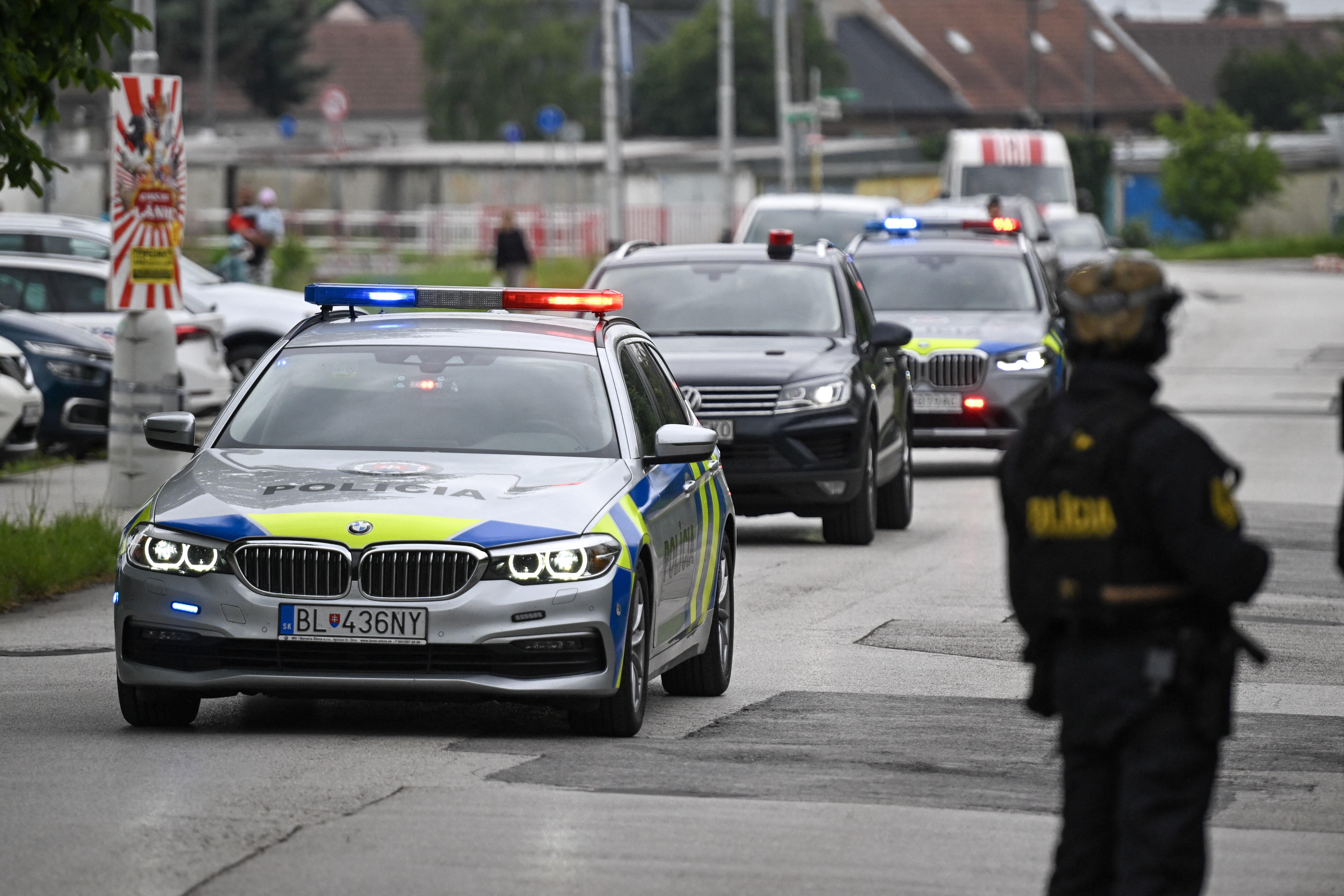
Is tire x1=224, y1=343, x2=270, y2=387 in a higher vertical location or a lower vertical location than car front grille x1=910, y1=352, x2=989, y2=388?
lower

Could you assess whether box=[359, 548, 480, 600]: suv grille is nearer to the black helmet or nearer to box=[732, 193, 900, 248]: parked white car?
the black helmet

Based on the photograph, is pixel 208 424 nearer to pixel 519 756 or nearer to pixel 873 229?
pixel 873 229

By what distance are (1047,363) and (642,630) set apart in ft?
38.5

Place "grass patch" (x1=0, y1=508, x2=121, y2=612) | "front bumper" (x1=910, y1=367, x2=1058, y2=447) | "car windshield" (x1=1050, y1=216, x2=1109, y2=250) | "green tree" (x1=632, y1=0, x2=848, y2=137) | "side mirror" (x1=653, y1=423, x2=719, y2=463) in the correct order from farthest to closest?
"green tree" (x1=632, y1=0, x2=848, y2=137) → "car windshield" (x1=1050, y1=216, x2=1109, y2=250) → "front bumper" (x1=910, y1=367, x2=1058, y2=447) → "grass patch" (x1=0, y1=508, x2=121, y2=612) → "side mirror" (x1=653, y1=423, x2=719, y2=463)

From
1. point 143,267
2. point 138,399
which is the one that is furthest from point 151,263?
point 138,399

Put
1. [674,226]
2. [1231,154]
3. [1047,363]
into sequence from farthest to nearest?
[1231,154], [674,226], [1047,363]

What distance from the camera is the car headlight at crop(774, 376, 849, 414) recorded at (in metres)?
14.9

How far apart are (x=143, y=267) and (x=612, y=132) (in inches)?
934

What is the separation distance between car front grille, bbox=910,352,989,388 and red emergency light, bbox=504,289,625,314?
9.95 m

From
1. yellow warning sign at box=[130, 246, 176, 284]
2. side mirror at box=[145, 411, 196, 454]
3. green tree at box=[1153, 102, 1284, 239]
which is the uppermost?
yellow warning sign at box=[130, 246, 176, 284]

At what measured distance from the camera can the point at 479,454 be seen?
8758mm

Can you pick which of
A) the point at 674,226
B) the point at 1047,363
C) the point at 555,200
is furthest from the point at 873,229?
the point at 555,200

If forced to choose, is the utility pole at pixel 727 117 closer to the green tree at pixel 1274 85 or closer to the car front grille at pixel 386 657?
the car front grille at pixel 386 657

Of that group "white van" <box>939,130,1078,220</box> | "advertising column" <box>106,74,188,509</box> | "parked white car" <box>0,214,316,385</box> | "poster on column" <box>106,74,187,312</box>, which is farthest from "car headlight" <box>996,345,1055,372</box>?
"white van" <box>939,130,1078,220</box>
